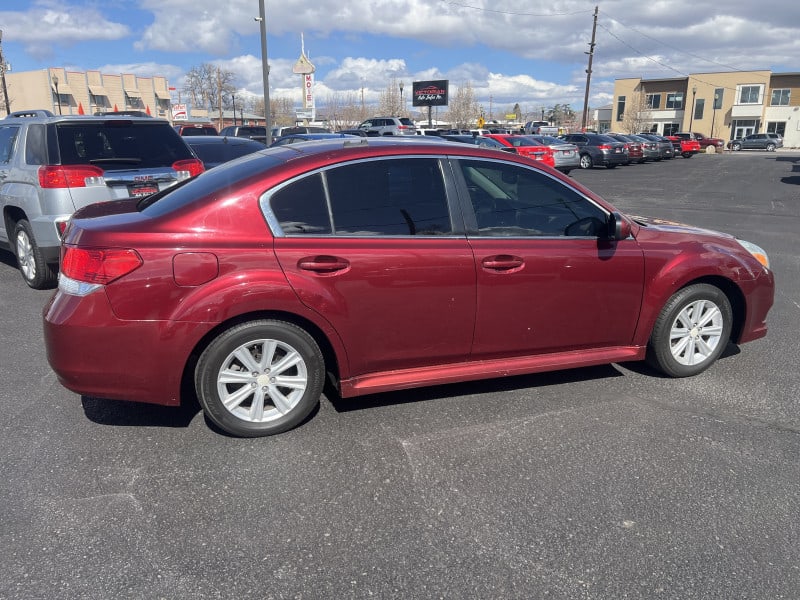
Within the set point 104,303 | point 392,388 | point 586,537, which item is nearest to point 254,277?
point 104,303

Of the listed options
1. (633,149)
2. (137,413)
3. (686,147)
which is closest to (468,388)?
(137,413)

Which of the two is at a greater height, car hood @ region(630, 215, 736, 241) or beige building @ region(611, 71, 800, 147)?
beige building @ region(611, 71, 800, 147)

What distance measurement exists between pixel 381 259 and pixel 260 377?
96 cm

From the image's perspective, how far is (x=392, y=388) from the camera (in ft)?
12.4

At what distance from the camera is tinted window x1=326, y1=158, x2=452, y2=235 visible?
142 inches

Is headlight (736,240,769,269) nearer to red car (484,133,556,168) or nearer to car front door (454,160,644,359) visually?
car front door (454,160,644,359)

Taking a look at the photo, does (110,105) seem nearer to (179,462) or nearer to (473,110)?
(473,110)

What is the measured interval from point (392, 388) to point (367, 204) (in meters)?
1.11

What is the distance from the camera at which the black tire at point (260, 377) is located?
343 centimetres

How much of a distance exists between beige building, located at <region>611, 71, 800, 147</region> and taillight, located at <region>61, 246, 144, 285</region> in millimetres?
83327

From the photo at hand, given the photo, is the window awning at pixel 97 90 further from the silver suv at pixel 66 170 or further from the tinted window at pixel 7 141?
the silver suv at pixel 66 170

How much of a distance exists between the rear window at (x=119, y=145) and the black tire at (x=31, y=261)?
3.32ft

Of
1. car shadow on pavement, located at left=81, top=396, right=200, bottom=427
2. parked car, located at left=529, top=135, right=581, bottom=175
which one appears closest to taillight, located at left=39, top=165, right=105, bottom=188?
car shadow on pavement, located at left=81, top=396, right=200, bottom=427

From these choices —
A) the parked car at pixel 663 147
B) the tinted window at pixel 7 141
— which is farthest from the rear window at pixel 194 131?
the parked car at pixel 663 147
